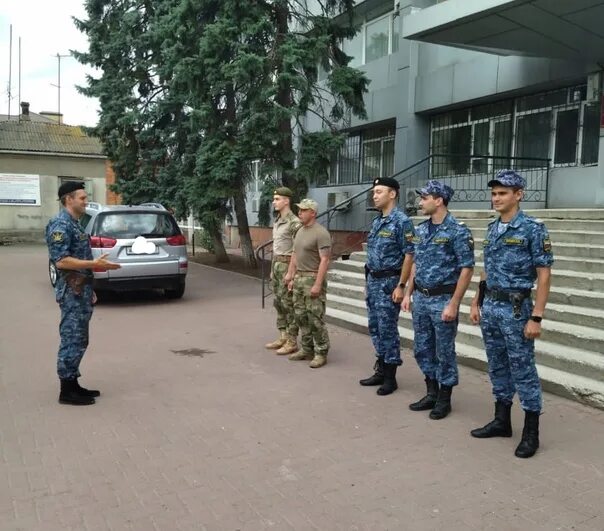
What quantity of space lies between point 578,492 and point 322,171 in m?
9.28

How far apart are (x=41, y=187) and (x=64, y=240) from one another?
25.4 m

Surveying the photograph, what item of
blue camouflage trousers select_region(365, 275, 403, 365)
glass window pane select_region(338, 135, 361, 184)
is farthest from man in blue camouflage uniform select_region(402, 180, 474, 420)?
glass window pane select_region(338, 135, 361, 184)

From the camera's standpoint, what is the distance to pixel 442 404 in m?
4.56

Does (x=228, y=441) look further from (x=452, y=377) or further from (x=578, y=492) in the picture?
(x=578, y=492)

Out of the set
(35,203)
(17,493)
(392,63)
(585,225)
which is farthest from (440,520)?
(35,203)

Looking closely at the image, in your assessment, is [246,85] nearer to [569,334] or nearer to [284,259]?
[284,259]

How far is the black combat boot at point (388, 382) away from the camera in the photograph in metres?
→ 5.15

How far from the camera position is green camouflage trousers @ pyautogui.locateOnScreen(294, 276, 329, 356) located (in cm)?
592

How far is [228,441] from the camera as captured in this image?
4.11 meters

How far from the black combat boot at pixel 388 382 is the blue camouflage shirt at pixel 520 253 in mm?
1649

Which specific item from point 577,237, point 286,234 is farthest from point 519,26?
point 286,234

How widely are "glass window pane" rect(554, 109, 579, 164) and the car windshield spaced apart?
738 cm

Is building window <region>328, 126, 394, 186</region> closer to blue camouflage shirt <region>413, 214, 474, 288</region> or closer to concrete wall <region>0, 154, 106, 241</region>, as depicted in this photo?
blue camouflage shirt <region>413, 214, 474, 288</region>

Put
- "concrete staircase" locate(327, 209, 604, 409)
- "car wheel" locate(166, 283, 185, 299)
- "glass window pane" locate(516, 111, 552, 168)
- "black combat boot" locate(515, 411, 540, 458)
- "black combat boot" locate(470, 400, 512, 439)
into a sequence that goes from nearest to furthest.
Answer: "black combat boot" locate(515, 411, 540, 458) < "black combat boot" locate(470, 400, 512, 439) < "concrete staircase" locate(327, 209, 604, 409) < "car wheel" locate(166, 283, 185, 299) < "glass window pane" locate(516, 111, 552, 168)
